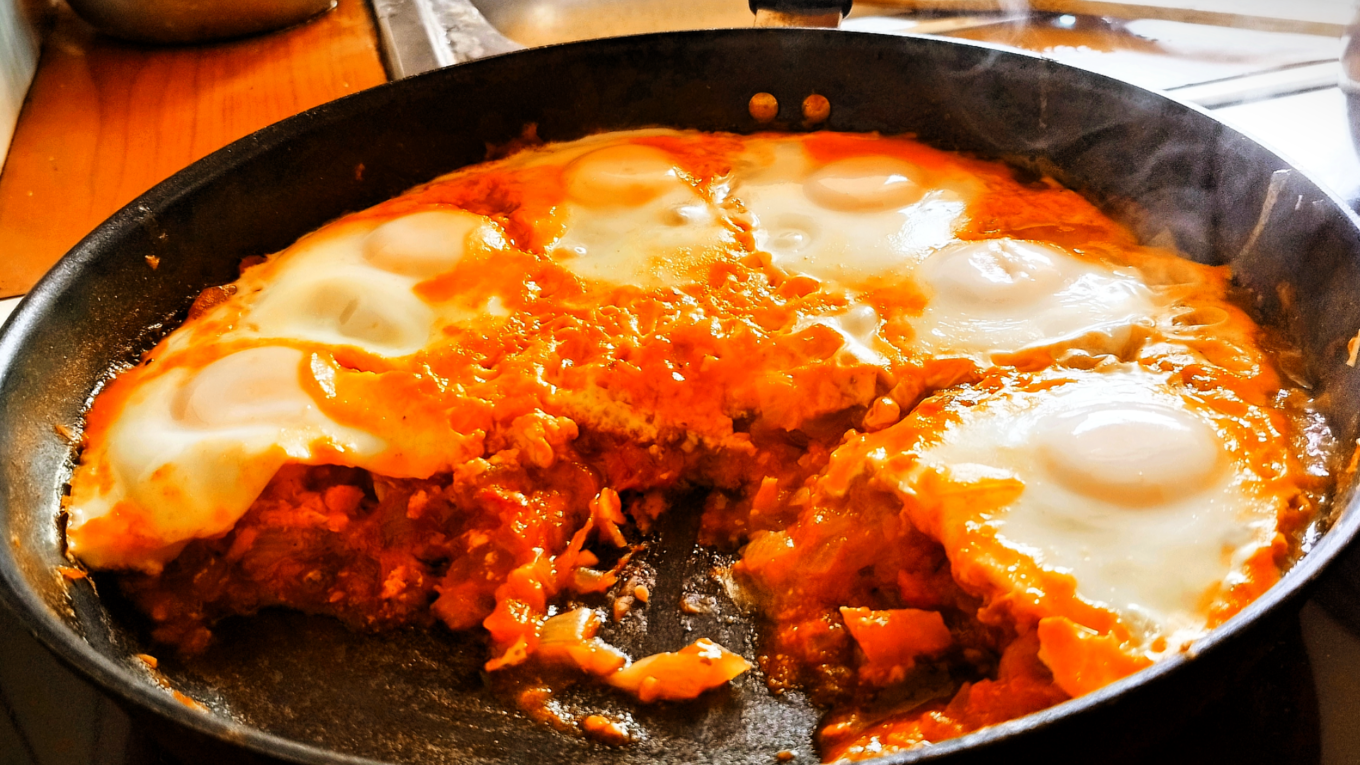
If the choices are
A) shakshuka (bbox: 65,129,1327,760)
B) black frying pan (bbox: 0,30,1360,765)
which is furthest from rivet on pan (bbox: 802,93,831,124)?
shakshuka (bbox: 65,129,1327,760)

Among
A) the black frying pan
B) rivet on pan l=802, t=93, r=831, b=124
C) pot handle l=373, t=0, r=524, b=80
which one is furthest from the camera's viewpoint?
pot handle l=373, t=0, r=524, b=80

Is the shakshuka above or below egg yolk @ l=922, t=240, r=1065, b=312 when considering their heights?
below

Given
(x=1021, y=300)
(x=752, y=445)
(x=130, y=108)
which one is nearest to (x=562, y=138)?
(x=752, y=445)

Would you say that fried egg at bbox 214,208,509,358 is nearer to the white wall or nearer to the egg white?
the egg white

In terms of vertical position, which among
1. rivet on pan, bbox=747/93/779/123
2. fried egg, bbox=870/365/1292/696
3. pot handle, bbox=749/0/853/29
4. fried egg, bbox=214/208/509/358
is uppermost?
pot handle, bbox=749/0/853/29

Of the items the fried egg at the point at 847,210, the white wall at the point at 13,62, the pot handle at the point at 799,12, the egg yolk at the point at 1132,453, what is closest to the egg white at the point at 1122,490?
the egg yolk at the point at 1132,453

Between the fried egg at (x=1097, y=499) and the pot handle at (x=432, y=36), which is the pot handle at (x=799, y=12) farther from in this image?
the fried egg at (x=1097, y=499)

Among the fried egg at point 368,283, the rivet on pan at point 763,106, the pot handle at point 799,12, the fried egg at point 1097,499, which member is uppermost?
the pot handle at point 799,12
